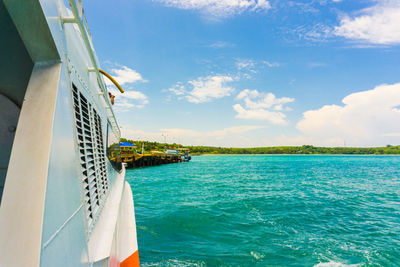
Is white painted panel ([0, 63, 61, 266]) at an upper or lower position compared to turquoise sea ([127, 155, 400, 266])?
upper

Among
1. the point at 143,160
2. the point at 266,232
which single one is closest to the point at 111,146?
the point at 266,232

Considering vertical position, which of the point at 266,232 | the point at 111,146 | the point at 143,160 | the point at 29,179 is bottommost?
the point at 266,232

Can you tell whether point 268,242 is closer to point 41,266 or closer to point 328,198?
point 41,266

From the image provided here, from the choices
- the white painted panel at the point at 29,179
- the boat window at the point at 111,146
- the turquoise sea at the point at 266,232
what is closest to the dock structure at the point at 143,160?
the turquoise sea at the point at 266,232

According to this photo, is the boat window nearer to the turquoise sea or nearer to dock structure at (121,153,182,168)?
the turquoise sea

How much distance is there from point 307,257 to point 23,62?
802cm

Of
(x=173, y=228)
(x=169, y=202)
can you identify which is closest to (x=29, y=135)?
(x=173, y=228)

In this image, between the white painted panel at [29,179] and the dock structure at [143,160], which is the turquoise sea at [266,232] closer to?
the white painted panel at [29,179]

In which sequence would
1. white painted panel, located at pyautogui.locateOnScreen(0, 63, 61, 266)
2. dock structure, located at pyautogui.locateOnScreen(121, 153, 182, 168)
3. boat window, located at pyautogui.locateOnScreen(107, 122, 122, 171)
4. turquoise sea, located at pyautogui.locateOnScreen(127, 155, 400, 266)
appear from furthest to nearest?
dock structure, located at pyautogui.locateOnScreen(121, 153, 182, 168) < turquoise sea, located at pyautogui.locateOnScreen(127, 155, 400, 266) < boat window, located at pyautogui.locateOnScreen(107, 122, 122, 171) < white painted panel, located at pyautogui.locateOnScreen(0, 63, 61, 266)

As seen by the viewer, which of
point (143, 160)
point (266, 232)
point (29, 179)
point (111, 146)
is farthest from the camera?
point (143, 160)

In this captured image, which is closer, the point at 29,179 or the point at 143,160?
the point at 29,179

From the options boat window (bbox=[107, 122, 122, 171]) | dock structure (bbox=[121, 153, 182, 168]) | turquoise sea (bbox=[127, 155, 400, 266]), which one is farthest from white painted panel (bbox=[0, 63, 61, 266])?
dock structure (bbox=[121, 153, 182, 168])

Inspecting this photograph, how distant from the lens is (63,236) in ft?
5.08

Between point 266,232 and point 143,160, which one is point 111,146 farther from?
point 143,160
